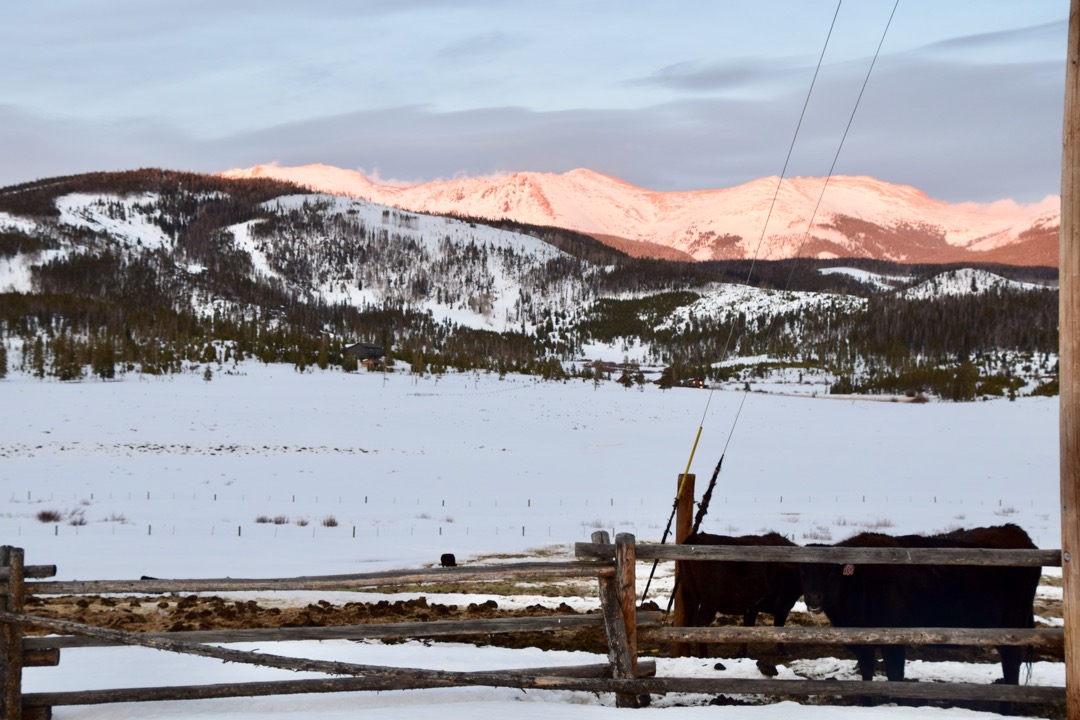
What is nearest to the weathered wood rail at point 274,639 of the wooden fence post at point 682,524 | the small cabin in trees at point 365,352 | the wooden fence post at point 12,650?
the wooden fence post at point 12,650

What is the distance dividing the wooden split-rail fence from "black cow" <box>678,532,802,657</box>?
7.77 ft

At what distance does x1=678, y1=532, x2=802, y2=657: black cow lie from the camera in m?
9.88

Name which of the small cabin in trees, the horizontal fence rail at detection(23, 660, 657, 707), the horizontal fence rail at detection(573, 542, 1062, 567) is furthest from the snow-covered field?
the small cabin in trees

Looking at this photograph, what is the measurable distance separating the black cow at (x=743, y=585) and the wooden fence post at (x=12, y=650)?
254 inches

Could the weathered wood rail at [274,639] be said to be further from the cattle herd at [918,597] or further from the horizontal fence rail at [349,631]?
the cattle herd at [918,597]

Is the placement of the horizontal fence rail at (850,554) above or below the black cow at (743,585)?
above

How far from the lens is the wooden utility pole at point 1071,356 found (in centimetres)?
641

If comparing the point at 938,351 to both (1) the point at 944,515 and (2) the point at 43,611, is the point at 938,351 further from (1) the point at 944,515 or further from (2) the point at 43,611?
(2) the point at 43,611

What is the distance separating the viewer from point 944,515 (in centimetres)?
2534

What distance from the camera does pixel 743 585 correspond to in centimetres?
992

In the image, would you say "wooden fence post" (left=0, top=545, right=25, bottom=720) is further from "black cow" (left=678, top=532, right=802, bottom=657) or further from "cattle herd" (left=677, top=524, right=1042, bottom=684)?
"cattle herd" (left=677, top=524, right=1042, bottom=684)

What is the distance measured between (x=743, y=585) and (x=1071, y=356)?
4.58m

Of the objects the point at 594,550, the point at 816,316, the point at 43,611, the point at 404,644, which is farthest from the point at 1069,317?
the point at 816,316

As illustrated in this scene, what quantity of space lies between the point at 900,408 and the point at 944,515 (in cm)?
3806
